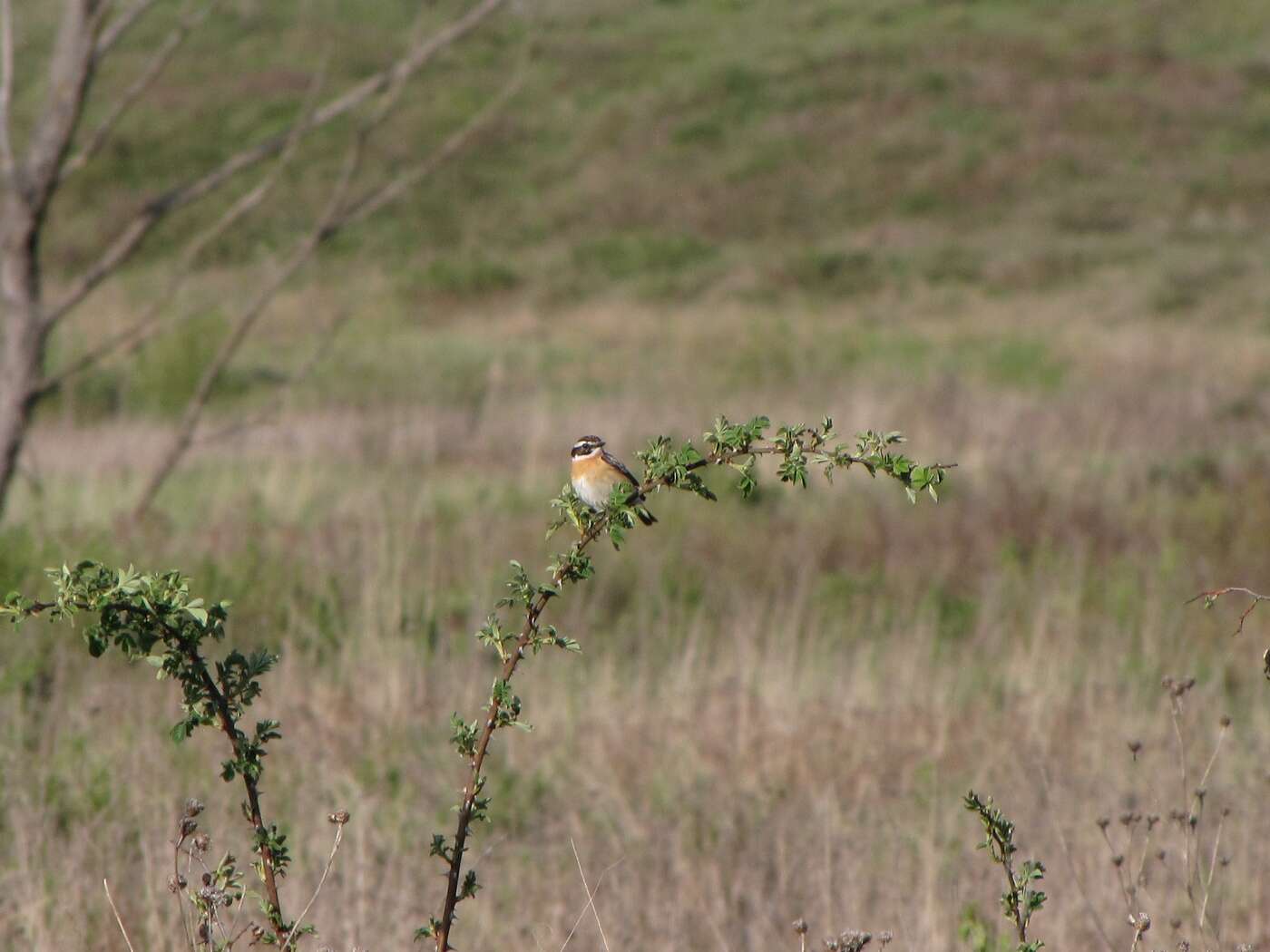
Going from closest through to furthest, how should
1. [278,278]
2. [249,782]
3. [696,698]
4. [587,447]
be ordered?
[249,782], [587,447], [278,278], [696,698]

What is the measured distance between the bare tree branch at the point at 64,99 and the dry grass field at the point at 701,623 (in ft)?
4.56

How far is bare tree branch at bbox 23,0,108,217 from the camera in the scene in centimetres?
439

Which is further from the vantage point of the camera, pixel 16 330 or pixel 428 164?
pixel 428 164

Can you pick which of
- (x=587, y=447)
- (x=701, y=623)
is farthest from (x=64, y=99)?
(x=701, y=623)

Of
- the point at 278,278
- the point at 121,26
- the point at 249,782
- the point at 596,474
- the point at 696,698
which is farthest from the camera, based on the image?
the point at 696,698

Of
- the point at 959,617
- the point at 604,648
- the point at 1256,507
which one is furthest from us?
the point at 1256,507

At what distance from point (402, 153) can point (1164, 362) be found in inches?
787

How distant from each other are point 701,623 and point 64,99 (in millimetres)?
3673

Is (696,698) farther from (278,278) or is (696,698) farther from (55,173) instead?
(55,173)

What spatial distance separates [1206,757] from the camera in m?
4.96

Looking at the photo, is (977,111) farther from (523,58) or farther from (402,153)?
(523,58)

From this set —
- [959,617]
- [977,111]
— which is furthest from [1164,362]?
[977,111]

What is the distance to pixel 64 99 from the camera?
440 centimetres

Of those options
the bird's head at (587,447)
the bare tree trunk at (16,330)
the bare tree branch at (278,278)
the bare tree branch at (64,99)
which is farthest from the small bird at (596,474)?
the bare tree branch at (64,99)
